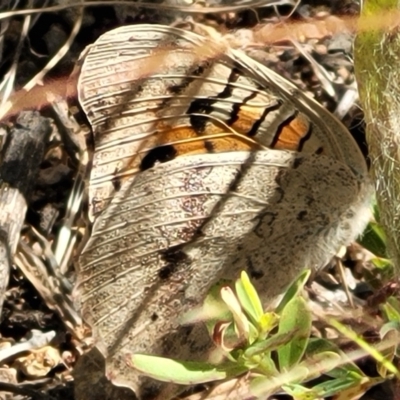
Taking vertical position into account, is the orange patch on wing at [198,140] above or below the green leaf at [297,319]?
above

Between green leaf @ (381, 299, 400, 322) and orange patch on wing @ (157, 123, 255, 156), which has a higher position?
orange patch on wing @ (157, 123, 255, 156)

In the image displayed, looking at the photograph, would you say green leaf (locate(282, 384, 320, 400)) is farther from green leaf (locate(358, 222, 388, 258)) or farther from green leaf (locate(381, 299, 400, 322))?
green leaf (locate(358, 222, 388, 258))

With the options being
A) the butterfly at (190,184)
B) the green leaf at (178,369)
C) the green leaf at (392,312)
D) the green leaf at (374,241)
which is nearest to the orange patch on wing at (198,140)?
the butterfly at (190,184)

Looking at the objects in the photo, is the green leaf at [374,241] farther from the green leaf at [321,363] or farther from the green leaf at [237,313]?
the green leaf at [237,313]

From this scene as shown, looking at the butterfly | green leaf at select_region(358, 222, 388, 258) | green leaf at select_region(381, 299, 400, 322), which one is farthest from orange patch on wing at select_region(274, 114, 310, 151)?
green leaf at select_region(381, 299, 400, 322)

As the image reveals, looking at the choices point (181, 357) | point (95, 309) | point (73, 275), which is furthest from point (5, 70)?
point (181, 357)

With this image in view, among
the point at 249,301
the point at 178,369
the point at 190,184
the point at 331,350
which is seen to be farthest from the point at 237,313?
the point at 190,184

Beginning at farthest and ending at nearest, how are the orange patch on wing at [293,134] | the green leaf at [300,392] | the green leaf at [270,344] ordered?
1. the orange patch on wing at [293,134]
2. the green leaf at [300,392]
3. the green leaf at [270,344]
